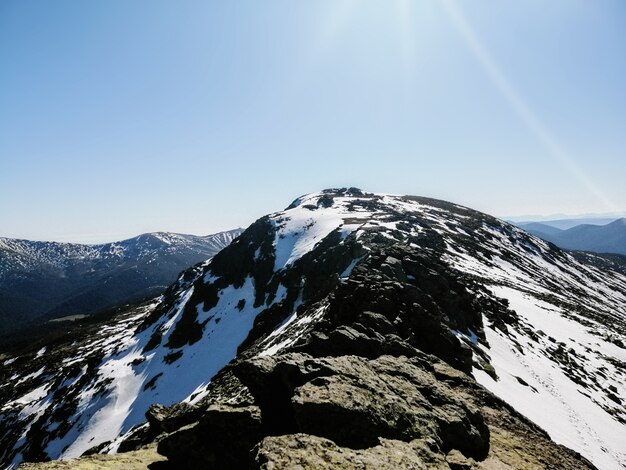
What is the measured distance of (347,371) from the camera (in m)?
12.7

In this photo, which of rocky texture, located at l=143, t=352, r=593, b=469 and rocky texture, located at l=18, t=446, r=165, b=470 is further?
rocky texture, located at l=18, t=446, r=165, b=470

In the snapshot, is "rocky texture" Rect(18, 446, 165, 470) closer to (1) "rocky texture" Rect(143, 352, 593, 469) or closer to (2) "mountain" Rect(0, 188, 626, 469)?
(2) "mountain" Rect(0, 188, 626, 469)

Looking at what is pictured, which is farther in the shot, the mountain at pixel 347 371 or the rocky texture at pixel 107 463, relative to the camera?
the mountain at pixel 347 371

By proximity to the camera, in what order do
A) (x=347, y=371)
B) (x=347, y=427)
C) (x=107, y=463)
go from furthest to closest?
(x=347, y=371), (x=107, y=463), (x=347, y=427)

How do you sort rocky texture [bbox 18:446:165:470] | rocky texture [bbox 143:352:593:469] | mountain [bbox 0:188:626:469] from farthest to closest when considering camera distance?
mountain [bbox 0:188:626:469]
rocky texture [bbox 18:446:165:470]
rocky texture [bbox 143:352:593:469]

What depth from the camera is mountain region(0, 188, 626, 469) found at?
10984 mm

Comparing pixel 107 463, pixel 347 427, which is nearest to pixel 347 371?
pixel 347 427

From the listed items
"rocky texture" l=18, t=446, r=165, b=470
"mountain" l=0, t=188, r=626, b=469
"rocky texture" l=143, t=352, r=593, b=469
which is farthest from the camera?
"mountain" l=0, t=188, r=626, b=469

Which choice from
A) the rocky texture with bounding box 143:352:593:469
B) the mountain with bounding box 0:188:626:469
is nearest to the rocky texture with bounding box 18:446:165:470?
the mountain with bounding box 0:188:626:469

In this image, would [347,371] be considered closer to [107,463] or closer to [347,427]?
[347,427]

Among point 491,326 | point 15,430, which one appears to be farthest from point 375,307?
point 15,430

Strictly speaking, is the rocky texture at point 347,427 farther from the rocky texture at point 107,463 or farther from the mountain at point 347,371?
the rocky texture at point 107,463

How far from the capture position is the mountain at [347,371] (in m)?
11.0

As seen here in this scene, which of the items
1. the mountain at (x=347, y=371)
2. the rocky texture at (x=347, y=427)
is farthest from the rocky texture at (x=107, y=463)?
the rocky texture at (x=347, y=427)
